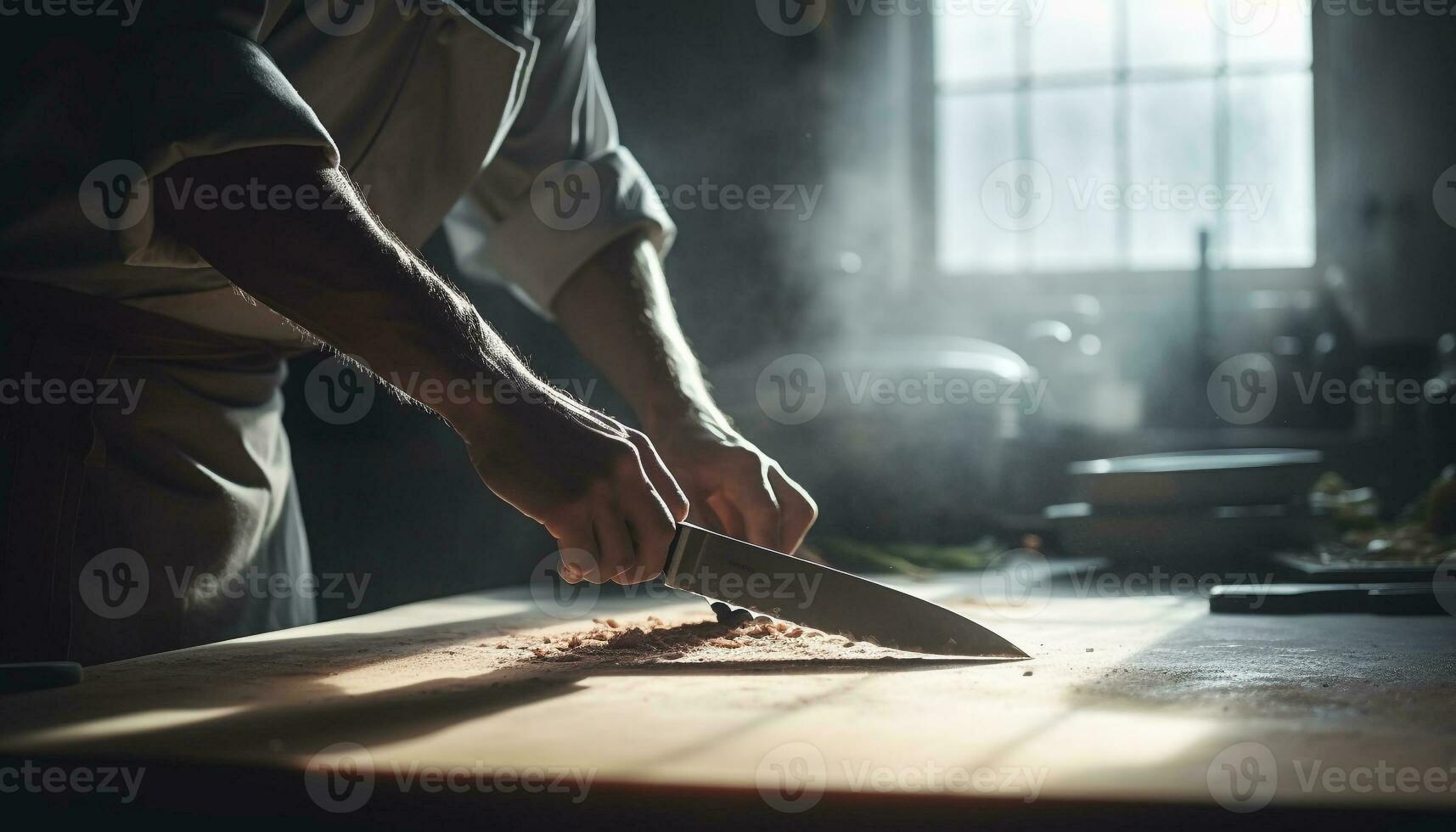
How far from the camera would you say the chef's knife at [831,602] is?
0.84 m

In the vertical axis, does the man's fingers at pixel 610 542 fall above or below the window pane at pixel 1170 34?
below

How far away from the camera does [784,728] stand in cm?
61

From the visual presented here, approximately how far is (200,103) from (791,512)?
57 centimetres

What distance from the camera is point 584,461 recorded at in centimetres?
74

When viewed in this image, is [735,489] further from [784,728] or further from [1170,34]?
[1170,34]

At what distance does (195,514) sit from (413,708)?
504mm

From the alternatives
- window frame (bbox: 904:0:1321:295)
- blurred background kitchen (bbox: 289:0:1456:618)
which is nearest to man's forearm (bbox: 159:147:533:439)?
blurred background kitchen (bbox: 289:0:1456:618)

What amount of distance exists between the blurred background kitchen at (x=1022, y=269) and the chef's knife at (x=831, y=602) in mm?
861

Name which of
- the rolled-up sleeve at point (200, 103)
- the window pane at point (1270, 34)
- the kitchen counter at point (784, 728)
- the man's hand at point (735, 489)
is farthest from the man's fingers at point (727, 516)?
the window pane at point (1270, 34)

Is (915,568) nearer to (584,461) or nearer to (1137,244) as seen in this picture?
(584,461)

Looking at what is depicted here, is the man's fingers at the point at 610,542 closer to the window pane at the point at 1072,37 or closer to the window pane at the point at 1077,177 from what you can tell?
the window pane at the point at 1077,177

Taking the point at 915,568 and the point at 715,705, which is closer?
the point at 715,705

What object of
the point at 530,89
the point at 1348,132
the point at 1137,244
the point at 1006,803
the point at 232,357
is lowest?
the point at 1006,803

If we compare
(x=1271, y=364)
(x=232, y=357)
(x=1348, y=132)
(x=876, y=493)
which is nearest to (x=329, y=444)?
(x=232, y=357)
